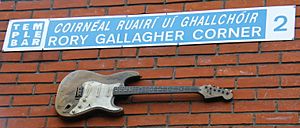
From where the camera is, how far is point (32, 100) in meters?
4.66

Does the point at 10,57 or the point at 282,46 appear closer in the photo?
the point at 282,46

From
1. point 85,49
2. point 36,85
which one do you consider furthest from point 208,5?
point 36,85

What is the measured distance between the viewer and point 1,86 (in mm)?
4750

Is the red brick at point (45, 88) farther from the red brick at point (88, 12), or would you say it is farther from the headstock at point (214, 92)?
the headstock at point (214, 92)

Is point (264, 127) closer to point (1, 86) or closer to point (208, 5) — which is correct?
point (208, 5)

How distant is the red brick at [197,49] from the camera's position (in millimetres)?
4605

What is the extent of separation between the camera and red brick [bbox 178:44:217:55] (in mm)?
4605

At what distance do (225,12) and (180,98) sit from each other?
2.07 feet

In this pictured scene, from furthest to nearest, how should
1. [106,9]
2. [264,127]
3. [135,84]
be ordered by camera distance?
[106,9] < [135,84] < [264,127]

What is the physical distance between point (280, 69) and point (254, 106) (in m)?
0.28

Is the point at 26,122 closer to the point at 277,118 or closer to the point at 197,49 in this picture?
the point at 197,49

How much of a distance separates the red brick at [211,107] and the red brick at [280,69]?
28cm

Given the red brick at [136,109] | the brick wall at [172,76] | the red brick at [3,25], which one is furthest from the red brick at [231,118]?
the red brick at [3,25]

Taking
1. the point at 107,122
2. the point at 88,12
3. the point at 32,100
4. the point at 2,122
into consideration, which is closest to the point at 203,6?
the point at 88,12
